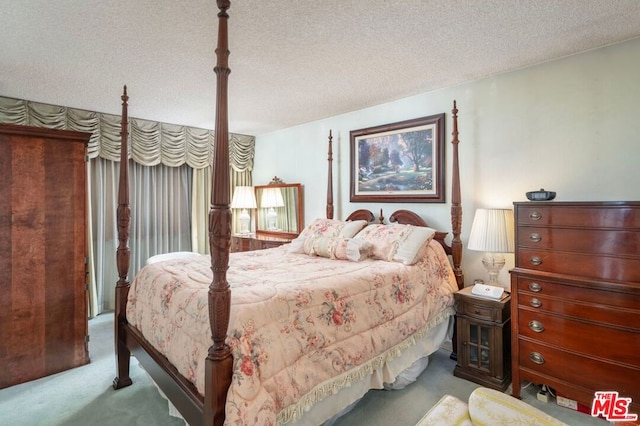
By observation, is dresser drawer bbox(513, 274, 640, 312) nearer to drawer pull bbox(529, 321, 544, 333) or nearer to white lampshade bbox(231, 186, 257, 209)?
drawer pull bbox(529, 321, 544, 333)

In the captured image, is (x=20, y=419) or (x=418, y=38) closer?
(x=20, y=419)

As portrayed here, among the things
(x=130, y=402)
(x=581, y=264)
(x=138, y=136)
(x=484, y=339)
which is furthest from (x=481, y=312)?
(x=138, y=136)

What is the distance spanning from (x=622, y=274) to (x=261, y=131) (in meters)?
4.37

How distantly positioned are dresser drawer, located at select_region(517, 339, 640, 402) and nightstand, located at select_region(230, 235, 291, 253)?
2780mm

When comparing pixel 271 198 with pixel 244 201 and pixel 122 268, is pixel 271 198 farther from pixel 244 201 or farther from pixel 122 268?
pixel 122 268

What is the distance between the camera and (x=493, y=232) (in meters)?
→ 2.48

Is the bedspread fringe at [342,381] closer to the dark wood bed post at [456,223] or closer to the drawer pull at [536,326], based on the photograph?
the dark wood bed post at [456,223]

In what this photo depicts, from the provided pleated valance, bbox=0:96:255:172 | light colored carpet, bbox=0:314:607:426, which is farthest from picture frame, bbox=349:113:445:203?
pleated valance, bbox=0:96:255:172

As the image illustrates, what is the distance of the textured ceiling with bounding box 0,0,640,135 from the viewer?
185cm

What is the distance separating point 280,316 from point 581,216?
75.0 inches

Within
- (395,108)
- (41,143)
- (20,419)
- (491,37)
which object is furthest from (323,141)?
(20,419)

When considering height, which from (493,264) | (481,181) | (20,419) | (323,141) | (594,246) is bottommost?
(20,419)

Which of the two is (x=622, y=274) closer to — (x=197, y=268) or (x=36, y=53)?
(x=197, y=268)

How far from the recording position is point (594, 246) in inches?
77.2
